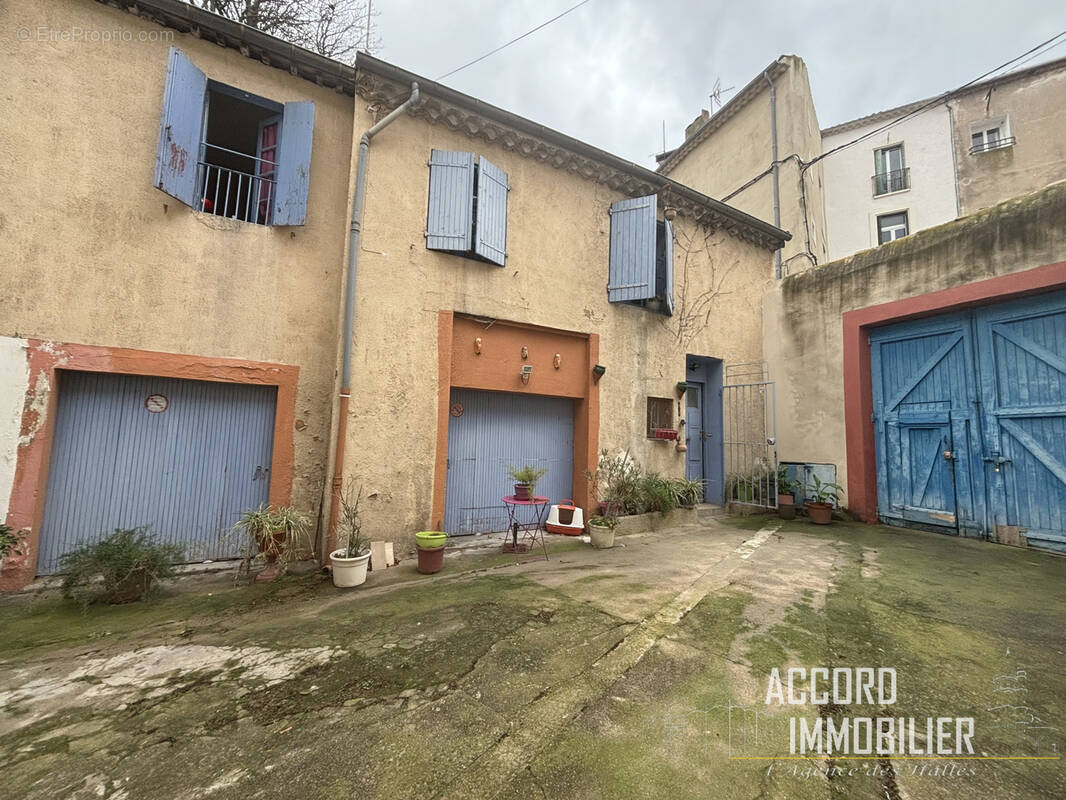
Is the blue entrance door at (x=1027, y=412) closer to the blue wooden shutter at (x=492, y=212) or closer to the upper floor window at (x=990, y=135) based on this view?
the blue wooden shutter at (x=492, y=212)

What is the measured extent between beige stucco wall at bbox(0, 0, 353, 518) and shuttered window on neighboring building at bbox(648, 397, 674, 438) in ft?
16.7

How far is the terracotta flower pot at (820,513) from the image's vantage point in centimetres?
651

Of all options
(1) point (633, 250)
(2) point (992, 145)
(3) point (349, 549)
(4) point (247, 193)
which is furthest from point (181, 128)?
(2) point (992, 145)

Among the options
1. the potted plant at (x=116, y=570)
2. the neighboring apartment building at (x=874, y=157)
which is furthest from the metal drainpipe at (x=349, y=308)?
the neighboring apartment building at (x=874, y=157)

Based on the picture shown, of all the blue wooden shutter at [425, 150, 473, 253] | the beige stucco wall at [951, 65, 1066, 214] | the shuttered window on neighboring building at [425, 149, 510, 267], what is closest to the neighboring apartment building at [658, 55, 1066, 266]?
the beige stucco wall at [951, 65, 1066, 214]

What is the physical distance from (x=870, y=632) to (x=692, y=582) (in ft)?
4.38

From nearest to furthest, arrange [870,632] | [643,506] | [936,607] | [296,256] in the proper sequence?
[870,632] < [936,607] < [296,256] < [643,506]

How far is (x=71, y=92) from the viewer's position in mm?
4203

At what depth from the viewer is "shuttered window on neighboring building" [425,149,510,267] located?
17.7ft

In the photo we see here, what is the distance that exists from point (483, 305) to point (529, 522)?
330 cm

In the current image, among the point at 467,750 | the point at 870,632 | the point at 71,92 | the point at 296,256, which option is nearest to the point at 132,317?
the point at 296,256

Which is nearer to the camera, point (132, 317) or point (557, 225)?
point (132, 317)

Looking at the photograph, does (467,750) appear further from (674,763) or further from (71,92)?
(71,92)

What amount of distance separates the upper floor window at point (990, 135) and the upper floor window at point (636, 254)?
1424cm
